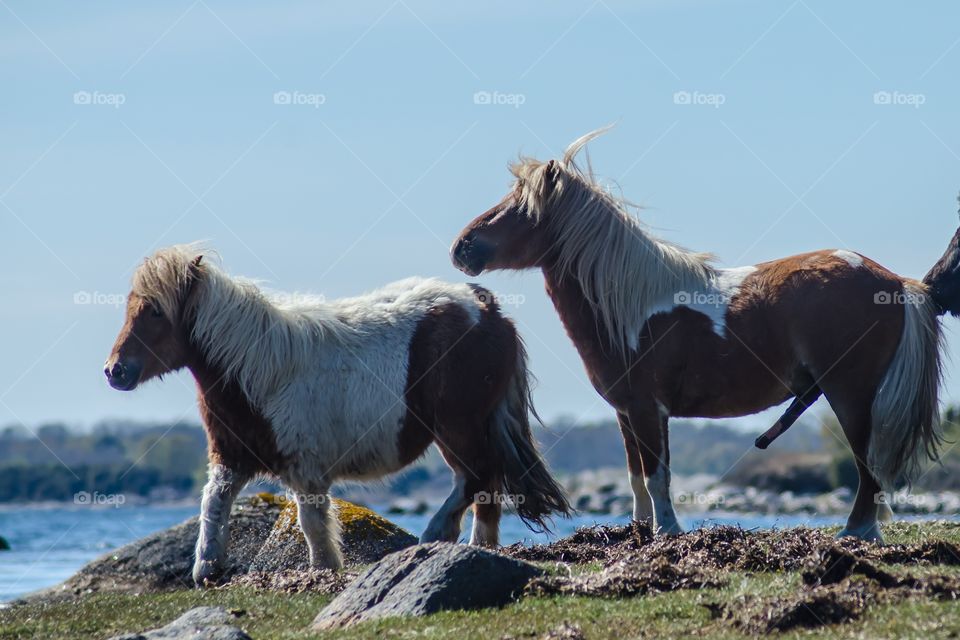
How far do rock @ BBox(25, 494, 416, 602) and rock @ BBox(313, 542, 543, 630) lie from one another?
4.05 meters

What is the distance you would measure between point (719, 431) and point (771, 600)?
18174cm

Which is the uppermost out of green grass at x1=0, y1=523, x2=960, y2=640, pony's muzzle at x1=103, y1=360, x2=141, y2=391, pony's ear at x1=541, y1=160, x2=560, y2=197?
pony's ear at x1=541, y1=160, x2=560, y2=197

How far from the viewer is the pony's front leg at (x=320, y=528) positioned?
1218 centimetres

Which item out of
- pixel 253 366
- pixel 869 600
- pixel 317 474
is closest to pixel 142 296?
pixel 253 366

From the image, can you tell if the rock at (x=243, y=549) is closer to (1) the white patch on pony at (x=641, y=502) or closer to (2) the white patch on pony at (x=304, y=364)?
(2) the white patch on pony at (x=304, y=364)

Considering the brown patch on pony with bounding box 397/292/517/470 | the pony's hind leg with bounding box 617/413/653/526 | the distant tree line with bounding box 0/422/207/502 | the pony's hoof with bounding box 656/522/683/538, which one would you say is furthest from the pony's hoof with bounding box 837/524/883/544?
the distant tree line with bounding box 0/422/207/502

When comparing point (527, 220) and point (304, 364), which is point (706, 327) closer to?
point (527, 220)

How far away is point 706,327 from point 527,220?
77.8 inches

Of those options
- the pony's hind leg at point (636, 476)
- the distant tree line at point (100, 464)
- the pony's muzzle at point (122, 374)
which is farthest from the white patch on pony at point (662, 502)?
the distant tree line at point (100, 464)

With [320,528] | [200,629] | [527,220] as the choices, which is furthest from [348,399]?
[200,629]

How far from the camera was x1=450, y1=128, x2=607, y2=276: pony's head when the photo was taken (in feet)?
40.0

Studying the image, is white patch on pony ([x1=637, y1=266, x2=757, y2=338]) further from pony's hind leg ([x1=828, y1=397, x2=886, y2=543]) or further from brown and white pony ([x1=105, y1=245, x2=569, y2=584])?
brown and white pony ([x1=105, y1=245, x2=569, y2=584])

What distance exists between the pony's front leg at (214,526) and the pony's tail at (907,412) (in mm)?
5866

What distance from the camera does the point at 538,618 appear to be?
351 inches
